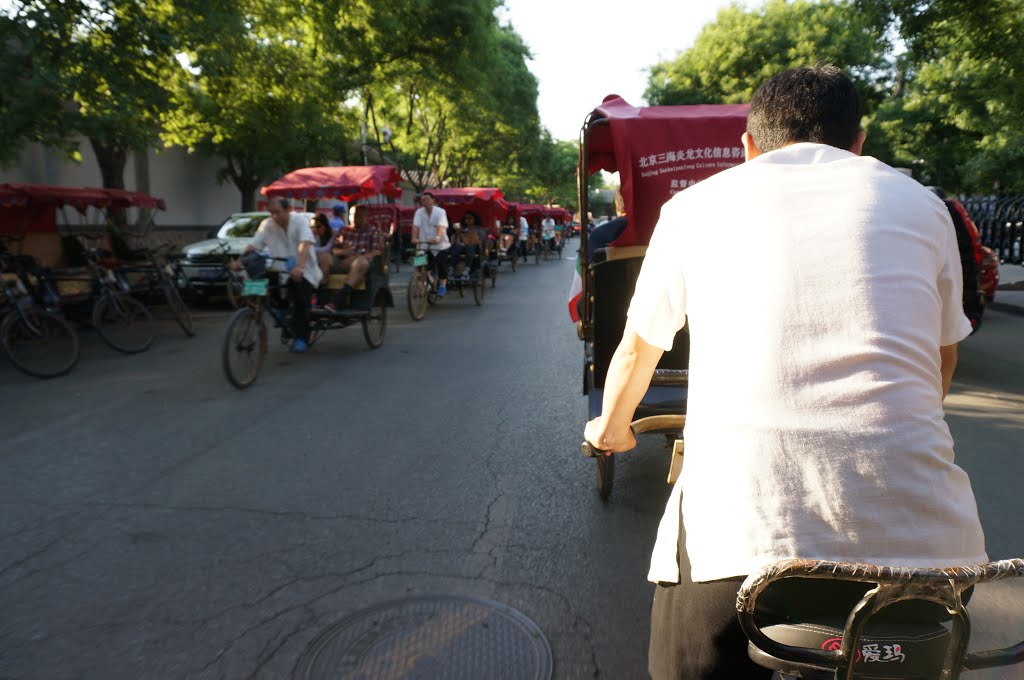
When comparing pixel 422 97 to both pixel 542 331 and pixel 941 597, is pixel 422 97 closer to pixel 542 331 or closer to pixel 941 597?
pixel 542 331

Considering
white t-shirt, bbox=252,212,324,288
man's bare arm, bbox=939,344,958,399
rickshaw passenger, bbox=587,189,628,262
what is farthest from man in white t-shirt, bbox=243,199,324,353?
man's bare arm, bbox=939,344,958,399

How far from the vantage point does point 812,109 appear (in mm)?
1567

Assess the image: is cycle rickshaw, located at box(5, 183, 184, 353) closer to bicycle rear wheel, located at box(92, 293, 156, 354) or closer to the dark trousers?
bicycle rear wheel, located at box(92, 293, 156, 354)

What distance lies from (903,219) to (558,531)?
9.27 feet

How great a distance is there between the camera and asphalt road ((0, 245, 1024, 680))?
2976 mm

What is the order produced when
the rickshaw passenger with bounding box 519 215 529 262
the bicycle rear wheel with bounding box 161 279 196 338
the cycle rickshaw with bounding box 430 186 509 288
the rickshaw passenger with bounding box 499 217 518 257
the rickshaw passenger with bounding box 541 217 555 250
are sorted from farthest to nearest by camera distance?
the rickshaw passenger with bounding box 541 217 555 250 < the rickshaw passenger with bounding box 519 215 529 262 < the rickshaw passenger with bounding box 499 217 518 257 < the cycle rickshaw with bounding box 430 186 509 288 < the bicycle rear wheel with bounding box 161 279 196 338

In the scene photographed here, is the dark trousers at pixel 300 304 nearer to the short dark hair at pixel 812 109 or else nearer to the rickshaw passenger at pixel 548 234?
the short dark hair at pixel 812 109

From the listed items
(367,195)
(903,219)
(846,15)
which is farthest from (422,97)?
(903,219)

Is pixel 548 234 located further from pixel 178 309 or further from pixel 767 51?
pixel 178 309

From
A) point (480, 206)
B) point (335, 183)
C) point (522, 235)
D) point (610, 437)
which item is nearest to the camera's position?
point (610, 437)

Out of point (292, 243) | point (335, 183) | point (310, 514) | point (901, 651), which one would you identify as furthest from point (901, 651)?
point (335, 183)

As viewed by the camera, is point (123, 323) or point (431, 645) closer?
point (431, 645)

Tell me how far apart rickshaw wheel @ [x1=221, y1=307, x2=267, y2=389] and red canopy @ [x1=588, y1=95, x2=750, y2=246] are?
12.9 feet

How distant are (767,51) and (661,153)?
102ft
